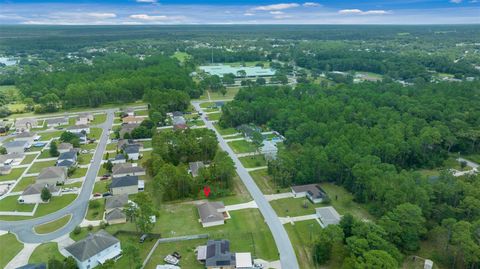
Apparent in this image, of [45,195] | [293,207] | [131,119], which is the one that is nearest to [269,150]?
[293,207]

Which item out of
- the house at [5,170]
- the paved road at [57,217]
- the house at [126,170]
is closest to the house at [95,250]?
the paved road at [57,217]

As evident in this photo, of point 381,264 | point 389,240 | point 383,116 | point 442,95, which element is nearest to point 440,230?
point 389,240

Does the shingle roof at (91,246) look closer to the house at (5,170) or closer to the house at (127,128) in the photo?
the house at (5,170)

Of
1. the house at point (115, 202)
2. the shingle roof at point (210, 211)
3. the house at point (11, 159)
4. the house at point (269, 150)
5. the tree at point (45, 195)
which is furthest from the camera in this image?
the house at point (11, 159)

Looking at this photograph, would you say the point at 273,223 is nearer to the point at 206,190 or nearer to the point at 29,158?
the point at 206,190

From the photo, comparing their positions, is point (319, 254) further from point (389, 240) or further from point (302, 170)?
point (302, 170)
